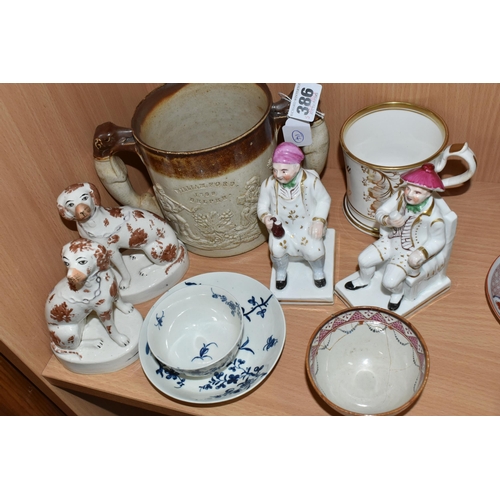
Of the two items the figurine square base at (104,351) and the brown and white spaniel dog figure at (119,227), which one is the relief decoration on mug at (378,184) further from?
the figurine square base at (104,351)

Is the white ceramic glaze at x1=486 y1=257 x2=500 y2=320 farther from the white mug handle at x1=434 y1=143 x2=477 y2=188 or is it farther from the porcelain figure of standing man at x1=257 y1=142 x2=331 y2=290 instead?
the porcelain figure of standing man at x1=257 y1=142 x2=331 y2=290

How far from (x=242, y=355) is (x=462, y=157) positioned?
18.1 inches

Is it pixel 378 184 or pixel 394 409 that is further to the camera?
pixel 378 184

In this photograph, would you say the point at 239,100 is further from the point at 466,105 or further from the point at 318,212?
the point at 466,105

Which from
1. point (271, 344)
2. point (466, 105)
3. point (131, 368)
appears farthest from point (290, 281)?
point (466, 105)

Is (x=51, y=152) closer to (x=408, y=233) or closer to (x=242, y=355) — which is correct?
(x=242, y=355)

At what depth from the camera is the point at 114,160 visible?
0.95 metres

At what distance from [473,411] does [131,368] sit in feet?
1.79

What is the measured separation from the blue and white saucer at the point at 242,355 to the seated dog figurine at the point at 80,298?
74 millimetres

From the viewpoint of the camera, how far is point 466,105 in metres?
0.94

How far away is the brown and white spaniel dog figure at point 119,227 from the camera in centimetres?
83

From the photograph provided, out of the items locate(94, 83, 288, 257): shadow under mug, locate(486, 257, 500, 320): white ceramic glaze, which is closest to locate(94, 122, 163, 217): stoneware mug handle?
locate(94, 83, 288, 257): shadow under mug

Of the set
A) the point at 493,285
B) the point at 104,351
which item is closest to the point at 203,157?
the point at 104,351

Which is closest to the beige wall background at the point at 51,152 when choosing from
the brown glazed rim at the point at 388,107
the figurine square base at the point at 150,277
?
the brown glazed rim at the point at 388,107
